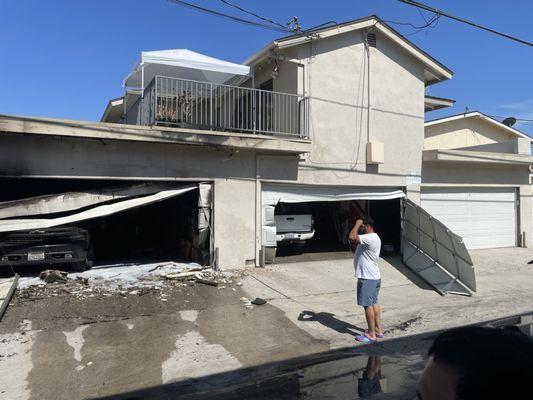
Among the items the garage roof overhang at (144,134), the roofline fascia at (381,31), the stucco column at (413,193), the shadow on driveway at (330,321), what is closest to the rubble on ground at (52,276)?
the garage roof overhang at (144,134)

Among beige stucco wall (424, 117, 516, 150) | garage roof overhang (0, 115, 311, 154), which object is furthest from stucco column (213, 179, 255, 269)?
beige stucco wall (424, 117, 516, 150)

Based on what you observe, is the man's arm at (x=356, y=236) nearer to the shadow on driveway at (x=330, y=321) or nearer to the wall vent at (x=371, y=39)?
the shadow on driveway at (x=330, y=321)

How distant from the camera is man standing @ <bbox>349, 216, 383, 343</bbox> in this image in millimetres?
6656

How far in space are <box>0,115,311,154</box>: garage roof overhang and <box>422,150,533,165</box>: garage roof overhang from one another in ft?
14.6

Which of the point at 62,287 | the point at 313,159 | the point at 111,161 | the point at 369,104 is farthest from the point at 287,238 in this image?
the point at 62,287

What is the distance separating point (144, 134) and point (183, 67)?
322cm

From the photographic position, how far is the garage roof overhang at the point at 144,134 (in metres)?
8.50

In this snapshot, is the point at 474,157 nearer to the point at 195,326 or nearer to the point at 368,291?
the point at 368,291

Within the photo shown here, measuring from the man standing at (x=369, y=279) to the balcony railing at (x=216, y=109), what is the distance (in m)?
4.53

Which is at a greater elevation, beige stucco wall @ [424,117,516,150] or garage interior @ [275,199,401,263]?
beige stucco wall @ [424,117,516,150]

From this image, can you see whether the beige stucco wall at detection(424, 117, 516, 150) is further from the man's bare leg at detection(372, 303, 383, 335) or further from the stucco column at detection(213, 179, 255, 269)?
the man's bare leg at detection(372, 303, 383, 335)

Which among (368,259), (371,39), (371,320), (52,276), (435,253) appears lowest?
(371,320)

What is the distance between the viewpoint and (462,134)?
20312mm

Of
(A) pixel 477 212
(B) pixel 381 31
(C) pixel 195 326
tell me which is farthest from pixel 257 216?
(A) pixel 477 212
